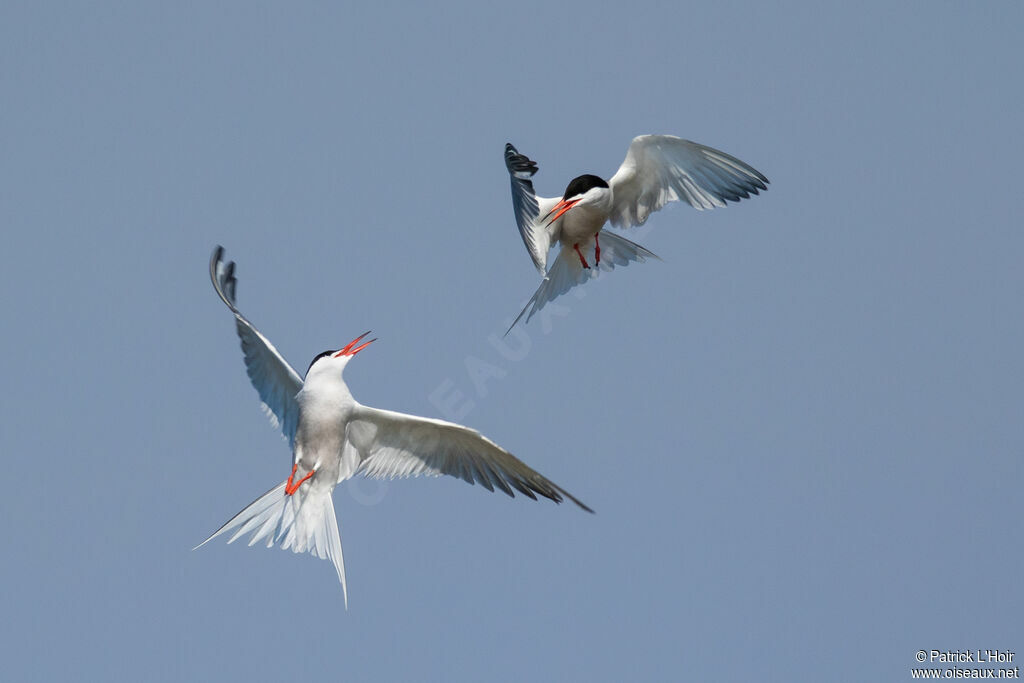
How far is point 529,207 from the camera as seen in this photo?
372 inches

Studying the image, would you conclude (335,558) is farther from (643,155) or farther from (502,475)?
(643,155)

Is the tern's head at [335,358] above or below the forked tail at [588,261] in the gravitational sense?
below

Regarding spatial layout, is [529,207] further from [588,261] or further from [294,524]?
[294,524]

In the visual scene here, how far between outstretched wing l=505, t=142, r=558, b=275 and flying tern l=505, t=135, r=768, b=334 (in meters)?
0.06

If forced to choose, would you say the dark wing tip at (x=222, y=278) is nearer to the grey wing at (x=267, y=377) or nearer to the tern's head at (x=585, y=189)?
the grey wing at (x=267, y=377)

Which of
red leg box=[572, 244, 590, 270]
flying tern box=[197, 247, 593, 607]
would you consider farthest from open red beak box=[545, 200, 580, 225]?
flying tern box=[197, 247, 593, 607]

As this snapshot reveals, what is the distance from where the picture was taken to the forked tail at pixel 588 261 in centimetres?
1020

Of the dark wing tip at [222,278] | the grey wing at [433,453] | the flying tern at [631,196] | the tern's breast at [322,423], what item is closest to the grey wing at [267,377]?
the dark wing tip at [222,278]

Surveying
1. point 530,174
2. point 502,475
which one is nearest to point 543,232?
point 530,174

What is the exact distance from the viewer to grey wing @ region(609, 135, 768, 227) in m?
10.1

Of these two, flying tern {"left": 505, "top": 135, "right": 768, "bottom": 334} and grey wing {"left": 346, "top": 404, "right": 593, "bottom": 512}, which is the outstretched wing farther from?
grey wing {"left": 346, "top": 404, "right": 593, "bottom": 512}

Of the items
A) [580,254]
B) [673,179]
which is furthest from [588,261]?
[673,179]

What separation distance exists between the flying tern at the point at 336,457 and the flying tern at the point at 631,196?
1446 millimetres

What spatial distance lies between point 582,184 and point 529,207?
1.85ft
